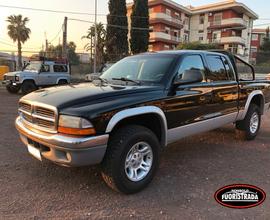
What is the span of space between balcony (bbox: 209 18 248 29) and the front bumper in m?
46.7

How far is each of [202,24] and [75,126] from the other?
4990cm

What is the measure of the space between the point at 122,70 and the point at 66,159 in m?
2.07

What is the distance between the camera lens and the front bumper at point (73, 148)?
9.16 ft

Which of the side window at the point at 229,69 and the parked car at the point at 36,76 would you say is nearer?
the side window at the point at 229,69

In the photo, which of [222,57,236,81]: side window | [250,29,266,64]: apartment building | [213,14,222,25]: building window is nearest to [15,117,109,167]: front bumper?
[222,57,236,81]: side window

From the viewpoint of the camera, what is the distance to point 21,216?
2.74m

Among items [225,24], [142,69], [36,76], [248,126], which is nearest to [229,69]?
[248,126]

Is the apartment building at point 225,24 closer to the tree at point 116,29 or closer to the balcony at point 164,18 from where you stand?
Result: the balcony at point 164,18

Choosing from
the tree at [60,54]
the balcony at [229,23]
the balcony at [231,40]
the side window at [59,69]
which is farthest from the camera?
the balcony at [231,40]

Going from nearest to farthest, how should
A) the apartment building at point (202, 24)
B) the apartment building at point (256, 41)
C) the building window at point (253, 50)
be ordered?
the apartment building at point (202, 24) → the building window at point (253, 50) → the apartment building at point (256, 41)

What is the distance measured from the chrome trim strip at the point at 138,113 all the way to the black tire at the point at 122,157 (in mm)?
191

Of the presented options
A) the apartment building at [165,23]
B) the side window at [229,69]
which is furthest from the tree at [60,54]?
the side window at [229,69]

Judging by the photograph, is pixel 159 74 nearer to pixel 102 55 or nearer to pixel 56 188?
pixel 56 188

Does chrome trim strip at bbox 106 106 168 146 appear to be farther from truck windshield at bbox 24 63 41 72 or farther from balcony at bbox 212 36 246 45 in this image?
balcony at bbox 212 36 246 45
